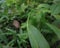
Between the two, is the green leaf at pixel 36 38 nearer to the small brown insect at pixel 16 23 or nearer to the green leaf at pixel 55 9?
the green leaf at pixel 55 9

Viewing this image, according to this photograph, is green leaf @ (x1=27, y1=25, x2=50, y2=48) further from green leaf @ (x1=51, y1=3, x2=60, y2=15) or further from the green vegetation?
green leaf @ (x1=51, y1=3, x2=60, y2=15)

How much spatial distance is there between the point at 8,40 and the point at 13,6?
42 cm

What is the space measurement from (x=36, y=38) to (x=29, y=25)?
0.47 ft

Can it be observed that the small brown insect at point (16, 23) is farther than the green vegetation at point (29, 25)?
Yes

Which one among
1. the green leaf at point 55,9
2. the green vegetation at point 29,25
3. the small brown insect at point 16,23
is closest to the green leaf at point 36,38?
the green vegetation at point 29,25

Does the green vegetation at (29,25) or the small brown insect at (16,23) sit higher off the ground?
the green vegetation at (29,25)

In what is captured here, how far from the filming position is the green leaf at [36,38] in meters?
1.15

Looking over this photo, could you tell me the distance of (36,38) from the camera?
118cm

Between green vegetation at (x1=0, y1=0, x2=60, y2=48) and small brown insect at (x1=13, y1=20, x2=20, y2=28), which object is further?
small brown insect at (x1=13, y1=20, x2=20, y2=28)

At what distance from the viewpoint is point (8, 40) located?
4.54 ft

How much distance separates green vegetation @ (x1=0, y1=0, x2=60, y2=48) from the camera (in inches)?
47.4

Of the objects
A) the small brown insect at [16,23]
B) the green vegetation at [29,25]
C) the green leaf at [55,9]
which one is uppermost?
the green leaf at [55,9]

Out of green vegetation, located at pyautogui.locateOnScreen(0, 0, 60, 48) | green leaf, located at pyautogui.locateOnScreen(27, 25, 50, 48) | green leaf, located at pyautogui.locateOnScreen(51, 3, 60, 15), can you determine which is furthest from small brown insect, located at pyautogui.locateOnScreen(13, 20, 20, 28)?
green leaf, located at pyautogui.locateOnScreen(51, 3, 60, 15)

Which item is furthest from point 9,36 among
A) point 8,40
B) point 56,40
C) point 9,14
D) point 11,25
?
point 56,40
